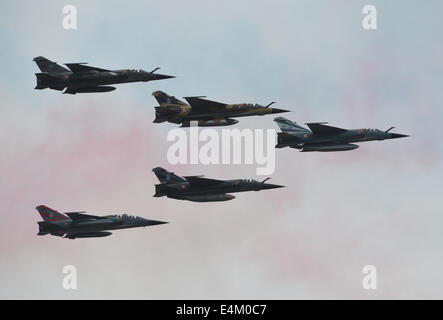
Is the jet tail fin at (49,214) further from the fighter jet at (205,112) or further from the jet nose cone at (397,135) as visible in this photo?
the jet nose cone at (397,135)

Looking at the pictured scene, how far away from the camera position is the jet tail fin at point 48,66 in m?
143

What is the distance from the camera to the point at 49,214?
471 feet

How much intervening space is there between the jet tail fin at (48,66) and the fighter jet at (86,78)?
1.24m

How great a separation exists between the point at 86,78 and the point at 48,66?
20.5ft

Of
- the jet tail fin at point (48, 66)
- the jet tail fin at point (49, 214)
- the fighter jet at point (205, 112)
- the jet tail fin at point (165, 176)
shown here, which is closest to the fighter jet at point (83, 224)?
the jet tail fin at point (49, 214)

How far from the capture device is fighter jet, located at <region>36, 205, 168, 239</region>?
14012cm

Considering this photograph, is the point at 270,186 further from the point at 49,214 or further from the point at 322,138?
the point at 49,214

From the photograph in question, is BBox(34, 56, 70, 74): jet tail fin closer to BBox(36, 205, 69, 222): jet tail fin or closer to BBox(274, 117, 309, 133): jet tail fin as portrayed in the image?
BBox(36, 205, 69, 222): jet tail fin

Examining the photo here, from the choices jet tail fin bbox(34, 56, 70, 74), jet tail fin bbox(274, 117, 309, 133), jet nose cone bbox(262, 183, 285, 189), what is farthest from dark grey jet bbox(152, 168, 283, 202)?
jet tail fin bbox(34, 56, 70, 74)

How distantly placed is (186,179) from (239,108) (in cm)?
948

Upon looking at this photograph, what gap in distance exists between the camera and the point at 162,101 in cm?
14638
